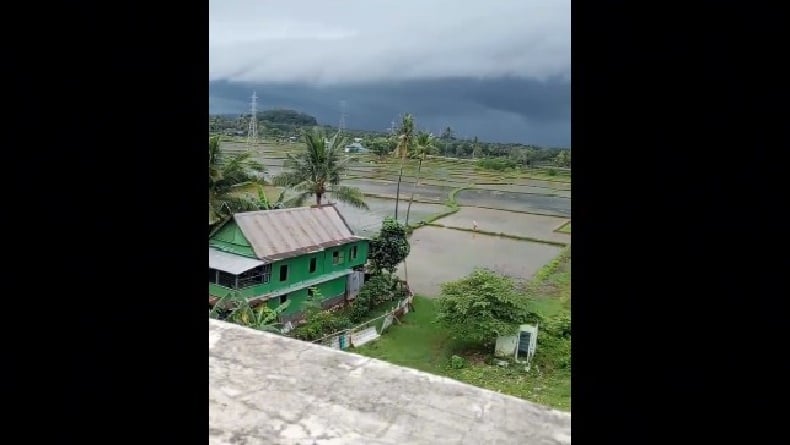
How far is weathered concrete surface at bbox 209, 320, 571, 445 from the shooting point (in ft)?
9.61

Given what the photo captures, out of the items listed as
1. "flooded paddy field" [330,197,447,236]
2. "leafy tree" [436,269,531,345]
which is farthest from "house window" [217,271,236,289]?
"leafy tree" [436,269,531,345]

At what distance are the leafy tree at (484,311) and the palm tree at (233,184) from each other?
3.56m

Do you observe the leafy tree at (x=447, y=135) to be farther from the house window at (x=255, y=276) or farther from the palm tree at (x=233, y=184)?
the house window at (x=255, y=276)

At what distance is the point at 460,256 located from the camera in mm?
10102

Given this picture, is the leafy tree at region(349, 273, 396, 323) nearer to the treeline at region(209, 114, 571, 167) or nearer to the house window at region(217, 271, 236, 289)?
the house window at region(217, 271, 236, 289)

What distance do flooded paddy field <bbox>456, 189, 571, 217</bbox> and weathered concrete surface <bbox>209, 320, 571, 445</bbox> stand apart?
6318 millimetres

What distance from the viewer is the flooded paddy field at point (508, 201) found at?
9727mm

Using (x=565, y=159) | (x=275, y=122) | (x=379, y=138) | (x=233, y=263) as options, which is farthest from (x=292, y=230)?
(x=565, y=159)

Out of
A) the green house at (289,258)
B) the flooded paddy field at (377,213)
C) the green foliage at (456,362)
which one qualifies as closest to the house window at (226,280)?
the green house at (289,258)

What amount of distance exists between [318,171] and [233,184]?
1.41 meters
